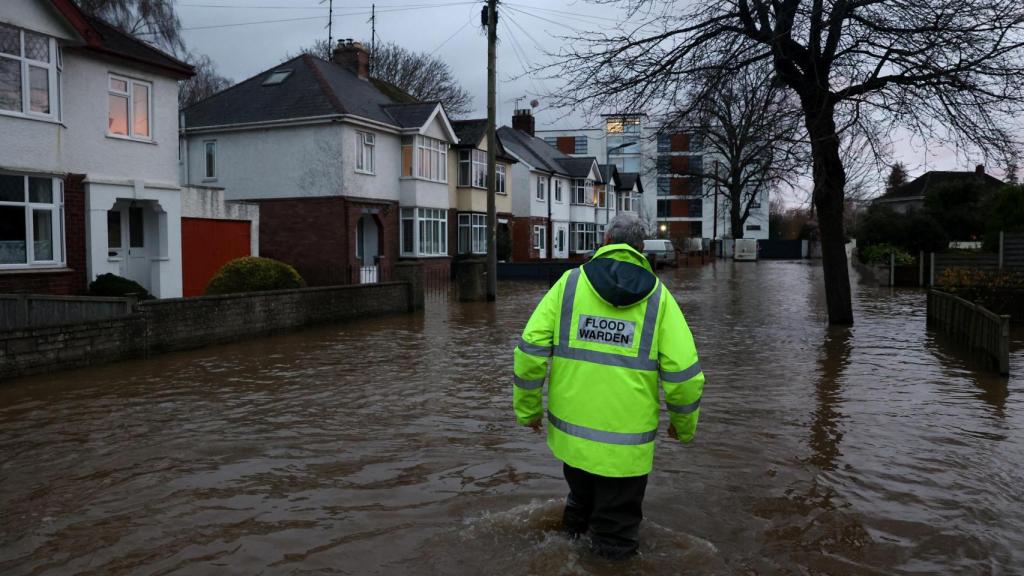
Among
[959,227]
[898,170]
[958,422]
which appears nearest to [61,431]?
[958,422]

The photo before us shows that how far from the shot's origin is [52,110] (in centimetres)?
1628

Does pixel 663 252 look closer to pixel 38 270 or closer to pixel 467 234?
pixel 467 234

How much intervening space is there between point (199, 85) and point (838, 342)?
45.3 m

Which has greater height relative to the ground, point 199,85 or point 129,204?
point 199,85

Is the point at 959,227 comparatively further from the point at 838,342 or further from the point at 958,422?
the point at 958,422

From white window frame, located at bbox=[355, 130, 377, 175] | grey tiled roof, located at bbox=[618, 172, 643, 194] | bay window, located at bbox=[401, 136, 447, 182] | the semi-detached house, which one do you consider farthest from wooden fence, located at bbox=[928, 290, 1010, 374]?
grey tiled roof, located at bbox=[618, 172, 643, 194]

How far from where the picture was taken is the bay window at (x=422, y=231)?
32.2 metres

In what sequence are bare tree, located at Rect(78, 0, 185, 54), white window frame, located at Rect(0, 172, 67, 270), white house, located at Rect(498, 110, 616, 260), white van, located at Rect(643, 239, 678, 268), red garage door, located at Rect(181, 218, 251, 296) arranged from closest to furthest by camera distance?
1. white window frame, located at Rect(0, 172, 67, 270)
2. red garage door, located at Rect(181, 218, 251, 296)
3. bare tree, located at Rect(78, 0, 185, 54)
4. white van, located at Rect(643, 239, 678, 268)
5. white house, located at Rect(498, 110, 616, 260)

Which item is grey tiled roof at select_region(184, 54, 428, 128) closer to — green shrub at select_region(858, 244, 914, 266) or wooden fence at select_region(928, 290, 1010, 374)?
green shrub at select_region(858, 244, 914, 266)

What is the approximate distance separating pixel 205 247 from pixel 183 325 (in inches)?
398

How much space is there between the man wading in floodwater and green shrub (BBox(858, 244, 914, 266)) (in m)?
29.0

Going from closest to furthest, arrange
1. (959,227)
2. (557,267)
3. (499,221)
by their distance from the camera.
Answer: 1. (557,267)
2. (959,227)
3. (499,221)

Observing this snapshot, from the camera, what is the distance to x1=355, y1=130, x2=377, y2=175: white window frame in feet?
94.8

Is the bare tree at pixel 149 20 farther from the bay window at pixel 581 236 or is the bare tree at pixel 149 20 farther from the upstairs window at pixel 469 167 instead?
the bay window at pixel 581 236
